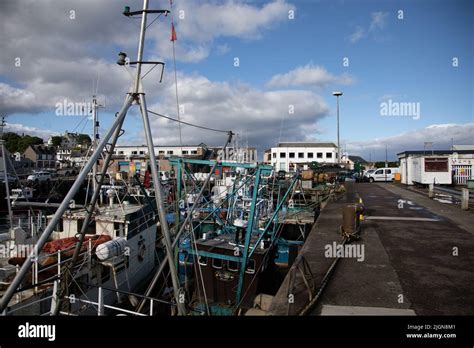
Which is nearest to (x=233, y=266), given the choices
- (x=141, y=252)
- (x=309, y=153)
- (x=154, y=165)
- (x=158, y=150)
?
(x=141, y=252)

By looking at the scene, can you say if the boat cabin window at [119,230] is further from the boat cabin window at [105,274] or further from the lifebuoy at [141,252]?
the boat cabin window at [105,274]

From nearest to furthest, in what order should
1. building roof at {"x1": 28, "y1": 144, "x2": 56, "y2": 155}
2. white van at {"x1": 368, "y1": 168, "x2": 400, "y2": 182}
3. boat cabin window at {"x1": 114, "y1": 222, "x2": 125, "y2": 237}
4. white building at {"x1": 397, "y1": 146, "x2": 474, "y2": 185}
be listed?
1. boat cabin window at {"x1": 114, "y1": 222, "x2": 125, "y2": 237}
2. white building at {"x1": 397, "y1": 146, "x2": 474, "y2": 185}
3. white van at {"x1": 368, "y1": 168, "x2": 400, "y2": 182}
4. building roof at {"x1": 28, "y1": 144, "x2": 56, "y2": 155}

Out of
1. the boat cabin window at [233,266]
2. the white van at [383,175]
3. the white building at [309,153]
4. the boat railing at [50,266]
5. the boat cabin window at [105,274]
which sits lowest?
the boat cabin window at [105,274]

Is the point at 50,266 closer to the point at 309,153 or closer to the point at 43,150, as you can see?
the point at 309,153

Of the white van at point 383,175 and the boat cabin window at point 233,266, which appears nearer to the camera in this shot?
the boat cabin window at point 233,266

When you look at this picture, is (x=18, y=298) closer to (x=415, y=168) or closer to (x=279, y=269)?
(x=279, y=269)

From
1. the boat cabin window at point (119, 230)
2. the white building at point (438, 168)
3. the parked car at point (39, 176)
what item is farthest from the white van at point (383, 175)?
the parked car at point (39, 176)

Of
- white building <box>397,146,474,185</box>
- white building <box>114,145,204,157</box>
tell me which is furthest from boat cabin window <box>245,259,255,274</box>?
white building <box>114,145,204,157</box>

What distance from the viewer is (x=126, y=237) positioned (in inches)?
487

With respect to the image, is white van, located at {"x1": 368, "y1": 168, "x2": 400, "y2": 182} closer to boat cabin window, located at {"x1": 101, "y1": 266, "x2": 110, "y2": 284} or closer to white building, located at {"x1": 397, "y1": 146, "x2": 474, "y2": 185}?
white building, located at {"x1": 397, "y1": 146, "x2": 474, "y2": 185}

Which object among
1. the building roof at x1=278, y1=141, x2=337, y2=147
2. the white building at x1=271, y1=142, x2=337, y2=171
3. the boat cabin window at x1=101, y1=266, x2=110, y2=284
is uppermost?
the building roof at x1=278, y1=141, x2=337, y2=147

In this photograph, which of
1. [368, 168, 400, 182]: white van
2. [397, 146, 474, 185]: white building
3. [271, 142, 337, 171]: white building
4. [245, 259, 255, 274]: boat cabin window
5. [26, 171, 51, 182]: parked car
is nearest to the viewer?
[245, 259, 255, 274]: boat cabin window

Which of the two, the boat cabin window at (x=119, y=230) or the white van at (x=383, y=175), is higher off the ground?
the white van at (x=383, y=175)

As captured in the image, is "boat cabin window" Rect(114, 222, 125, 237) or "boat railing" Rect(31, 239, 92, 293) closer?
"boat railing" Rect(31, 239, 92, 293)
